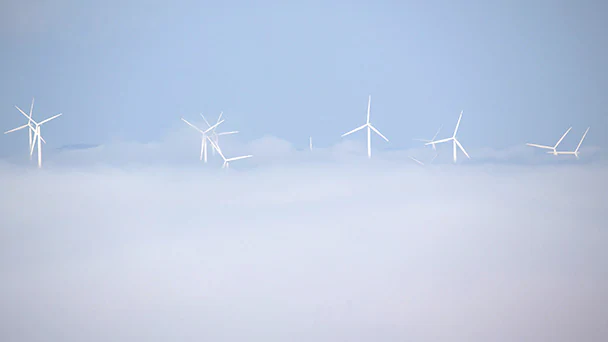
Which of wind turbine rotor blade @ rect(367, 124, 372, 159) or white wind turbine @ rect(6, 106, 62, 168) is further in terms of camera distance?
wind turbine rotor blade @ rect(367, 124, 372, 159)

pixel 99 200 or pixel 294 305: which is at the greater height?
pixel 99 200

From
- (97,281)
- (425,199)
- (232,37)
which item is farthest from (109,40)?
(425,199)

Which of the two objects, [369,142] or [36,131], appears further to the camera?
[369,142]

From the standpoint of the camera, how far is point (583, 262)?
15.0ft

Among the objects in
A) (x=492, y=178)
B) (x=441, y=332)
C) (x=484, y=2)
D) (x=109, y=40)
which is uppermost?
(x=484, y=2)

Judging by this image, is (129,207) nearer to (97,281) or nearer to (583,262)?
(97,281)

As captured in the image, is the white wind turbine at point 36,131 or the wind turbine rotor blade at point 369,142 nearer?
the white wind turbine at point 36,131

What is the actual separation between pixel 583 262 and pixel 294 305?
3.07m

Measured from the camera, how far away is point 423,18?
535 cm

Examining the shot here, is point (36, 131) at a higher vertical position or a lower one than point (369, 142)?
higher

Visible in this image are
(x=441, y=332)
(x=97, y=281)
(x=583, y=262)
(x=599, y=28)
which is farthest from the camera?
(x=599, y=28)

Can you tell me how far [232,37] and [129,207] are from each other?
2293 millimetres

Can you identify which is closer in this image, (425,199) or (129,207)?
(129,207)

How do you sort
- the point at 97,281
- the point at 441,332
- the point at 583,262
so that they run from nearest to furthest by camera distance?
the point at 441,332 < the point at 97,281 < the point at 583,262
